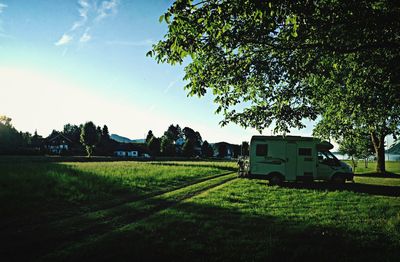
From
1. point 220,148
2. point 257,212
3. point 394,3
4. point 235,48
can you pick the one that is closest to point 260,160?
point 257,212

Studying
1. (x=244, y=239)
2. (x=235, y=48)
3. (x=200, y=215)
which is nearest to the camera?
(x=244, y=239)

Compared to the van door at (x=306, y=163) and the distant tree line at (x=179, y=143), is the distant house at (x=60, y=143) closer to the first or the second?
the distant tree line at (x=179, y=143)

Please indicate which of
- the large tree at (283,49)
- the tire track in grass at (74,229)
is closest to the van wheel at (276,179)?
the large tree at (283,49)

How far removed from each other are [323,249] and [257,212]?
11.3 feet

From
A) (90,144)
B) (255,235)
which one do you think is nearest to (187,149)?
(90,144)

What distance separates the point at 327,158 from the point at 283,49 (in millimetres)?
13241

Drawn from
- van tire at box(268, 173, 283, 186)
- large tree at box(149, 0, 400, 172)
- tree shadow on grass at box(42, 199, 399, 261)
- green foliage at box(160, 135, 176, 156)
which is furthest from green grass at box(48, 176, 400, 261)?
green foliage at box(160, 135, 176, 156)

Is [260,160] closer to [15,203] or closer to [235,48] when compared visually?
[235,48]

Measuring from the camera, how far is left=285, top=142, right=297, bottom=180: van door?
16.9m

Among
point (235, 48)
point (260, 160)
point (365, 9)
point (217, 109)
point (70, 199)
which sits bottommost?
point (70, 199)

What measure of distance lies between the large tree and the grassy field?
3.77m

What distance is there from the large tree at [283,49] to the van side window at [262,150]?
20.7 ft

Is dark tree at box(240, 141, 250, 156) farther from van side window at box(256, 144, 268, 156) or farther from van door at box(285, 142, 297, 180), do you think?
van door at box(285, 142, 297, 180)

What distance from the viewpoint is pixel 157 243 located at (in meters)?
5.71
